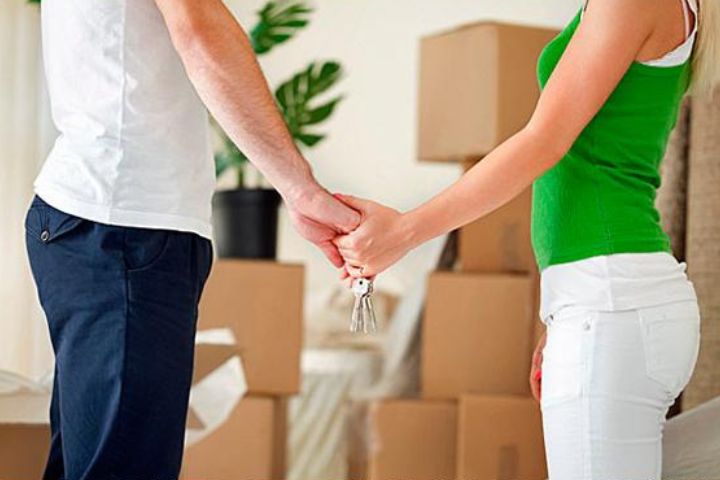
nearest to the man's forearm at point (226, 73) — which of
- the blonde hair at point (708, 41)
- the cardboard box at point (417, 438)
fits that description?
the blonde hair at point (708, 41)

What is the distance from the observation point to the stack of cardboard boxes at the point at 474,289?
129 inches

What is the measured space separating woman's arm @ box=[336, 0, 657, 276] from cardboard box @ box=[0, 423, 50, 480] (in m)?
0.73

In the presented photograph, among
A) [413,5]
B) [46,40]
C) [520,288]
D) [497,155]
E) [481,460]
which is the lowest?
[481,460]

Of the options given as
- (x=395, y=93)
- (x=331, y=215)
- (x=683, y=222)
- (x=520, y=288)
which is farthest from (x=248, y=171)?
(x=331, y=215)

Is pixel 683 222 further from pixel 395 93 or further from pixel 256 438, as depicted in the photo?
pixel 395 93

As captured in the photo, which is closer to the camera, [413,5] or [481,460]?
[481,460]

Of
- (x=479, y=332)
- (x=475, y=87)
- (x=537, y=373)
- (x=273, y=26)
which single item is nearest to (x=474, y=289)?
(x=479, y=332)

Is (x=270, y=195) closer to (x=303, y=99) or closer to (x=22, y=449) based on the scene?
(x=303, y=99)

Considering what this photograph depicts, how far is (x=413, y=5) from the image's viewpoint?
5.17 m

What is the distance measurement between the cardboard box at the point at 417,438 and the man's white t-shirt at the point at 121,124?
76.5 inches

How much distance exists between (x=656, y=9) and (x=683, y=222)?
113cm

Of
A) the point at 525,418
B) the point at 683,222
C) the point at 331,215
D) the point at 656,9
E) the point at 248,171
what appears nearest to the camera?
the point at 656,9

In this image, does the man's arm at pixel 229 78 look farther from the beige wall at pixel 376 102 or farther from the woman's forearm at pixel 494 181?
→ the beige wall at pixel 376 102

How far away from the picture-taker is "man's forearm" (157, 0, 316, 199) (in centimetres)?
141
